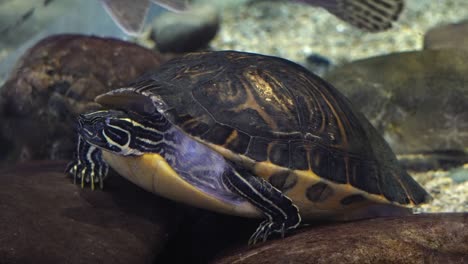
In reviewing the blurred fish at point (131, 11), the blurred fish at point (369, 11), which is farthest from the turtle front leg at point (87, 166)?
the blurred fish at point (369, 11)

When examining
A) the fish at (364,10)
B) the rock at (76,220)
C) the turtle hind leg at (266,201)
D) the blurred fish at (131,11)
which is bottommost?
the rock at (76,220)

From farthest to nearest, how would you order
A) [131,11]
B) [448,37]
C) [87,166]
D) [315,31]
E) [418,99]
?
1. [315,31]
2. [448,37]
3. [131,11]
4. [418,99]
5. [87,166]

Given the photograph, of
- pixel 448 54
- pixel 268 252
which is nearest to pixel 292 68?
pixel 268 252

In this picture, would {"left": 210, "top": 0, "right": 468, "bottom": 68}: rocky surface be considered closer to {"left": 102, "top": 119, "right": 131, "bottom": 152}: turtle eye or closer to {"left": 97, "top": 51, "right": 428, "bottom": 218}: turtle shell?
{"left": 97, "top": 51, "right": 428, "bottom": 218}: turtle shell

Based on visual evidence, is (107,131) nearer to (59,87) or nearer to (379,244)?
(379,244)

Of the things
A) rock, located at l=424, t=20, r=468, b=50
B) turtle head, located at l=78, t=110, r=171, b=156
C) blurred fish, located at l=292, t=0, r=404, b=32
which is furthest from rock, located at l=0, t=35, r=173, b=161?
rock, located at l=424, t=20, r=468, b=50

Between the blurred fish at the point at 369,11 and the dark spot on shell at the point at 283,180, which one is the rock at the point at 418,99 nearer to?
the blurred fish at the point at 369,11

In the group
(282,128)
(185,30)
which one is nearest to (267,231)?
(282,128)
